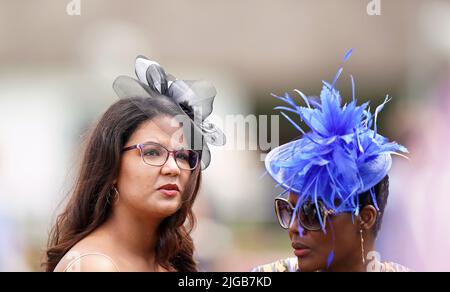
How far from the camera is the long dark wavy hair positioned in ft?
8.05

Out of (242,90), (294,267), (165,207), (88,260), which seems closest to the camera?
(88,260)

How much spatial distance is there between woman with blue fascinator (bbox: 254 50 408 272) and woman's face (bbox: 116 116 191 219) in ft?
1.27

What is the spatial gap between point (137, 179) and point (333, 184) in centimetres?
74

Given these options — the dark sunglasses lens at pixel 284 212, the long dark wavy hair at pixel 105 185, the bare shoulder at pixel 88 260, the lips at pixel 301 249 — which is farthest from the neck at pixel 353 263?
the bare shoulder at pixel 88 260

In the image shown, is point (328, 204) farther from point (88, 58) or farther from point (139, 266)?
point (88, 58)

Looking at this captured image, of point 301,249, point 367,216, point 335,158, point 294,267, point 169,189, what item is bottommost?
point 294,267

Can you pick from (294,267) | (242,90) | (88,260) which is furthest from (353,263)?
A: (242,90)

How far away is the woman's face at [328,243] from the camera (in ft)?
7.89

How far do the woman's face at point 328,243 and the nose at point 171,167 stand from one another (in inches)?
18.4

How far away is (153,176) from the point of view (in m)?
2.40

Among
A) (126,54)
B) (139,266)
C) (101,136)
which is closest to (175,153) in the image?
(101,136)

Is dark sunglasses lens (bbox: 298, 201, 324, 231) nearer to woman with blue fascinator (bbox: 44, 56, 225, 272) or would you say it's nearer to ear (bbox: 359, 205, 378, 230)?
ear (bbox: 359, 205, 378, 230)

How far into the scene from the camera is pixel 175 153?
246 cm

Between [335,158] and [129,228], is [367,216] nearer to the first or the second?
[335,158]
